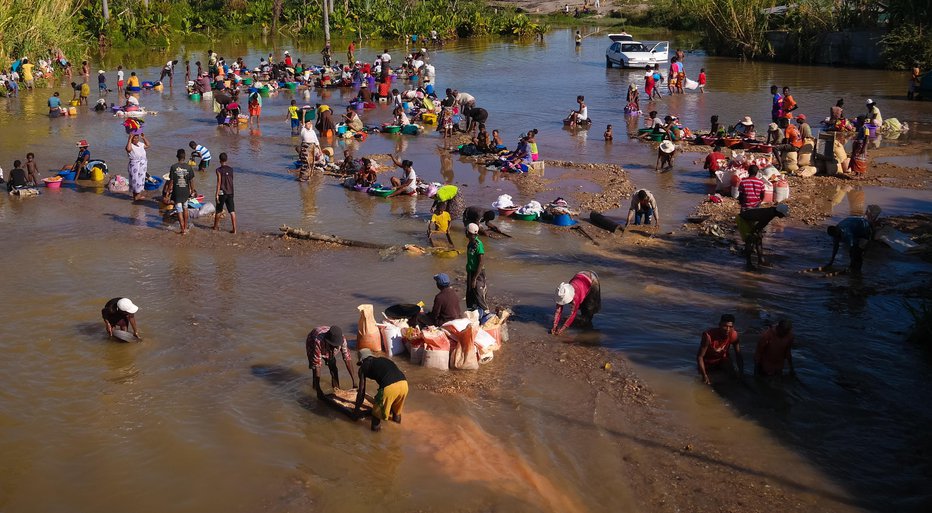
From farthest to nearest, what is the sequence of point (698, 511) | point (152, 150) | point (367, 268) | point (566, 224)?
point (152, 150), point (566, 224), point (367, 268), point (698, 511)

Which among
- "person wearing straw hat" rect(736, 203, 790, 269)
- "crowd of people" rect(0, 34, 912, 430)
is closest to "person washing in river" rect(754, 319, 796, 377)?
"crowd of people" rect(0, 34, 912, 430)

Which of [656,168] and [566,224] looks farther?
[656,168]

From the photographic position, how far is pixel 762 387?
1041 cm

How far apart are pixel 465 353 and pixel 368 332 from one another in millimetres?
1282

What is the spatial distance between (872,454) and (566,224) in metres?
8.51

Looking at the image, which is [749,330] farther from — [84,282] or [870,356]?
[84,282]

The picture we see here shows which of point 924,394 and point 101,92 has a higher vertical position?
point 101,92

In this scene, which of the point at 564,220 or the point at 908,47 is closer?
the point at 564,220

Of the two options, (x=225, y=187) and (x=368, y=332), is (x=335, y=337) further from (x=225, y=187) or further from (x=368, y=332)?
(x=225, y=187)

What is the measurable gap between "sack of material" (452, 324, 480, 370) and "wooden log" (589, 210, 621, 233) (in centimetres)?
634

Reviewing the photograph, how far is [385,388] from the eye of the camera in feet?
29.9

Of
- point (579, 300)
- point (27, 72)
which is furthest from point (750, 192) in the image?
point (27, 72)

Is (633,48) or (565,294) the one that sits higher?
(633,48)

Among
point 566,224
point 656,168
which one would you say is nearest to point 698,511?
point 566,224
